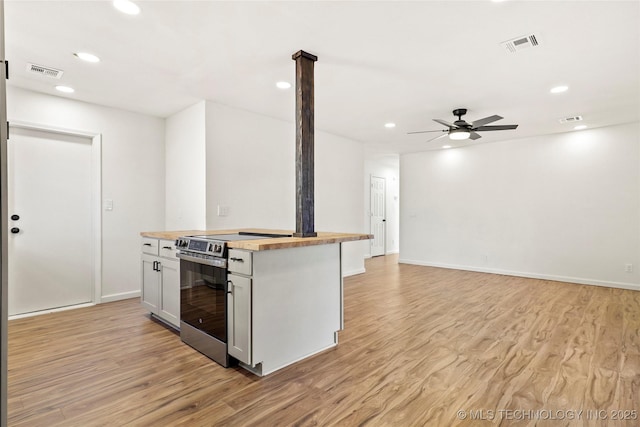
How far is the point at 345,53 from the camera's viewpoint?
111 inches

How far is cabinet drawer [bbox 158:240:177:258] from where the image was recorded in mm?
3055

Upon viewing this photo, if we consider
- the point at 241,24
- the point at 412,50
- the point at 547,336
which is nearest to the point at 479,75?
the point at 412,50

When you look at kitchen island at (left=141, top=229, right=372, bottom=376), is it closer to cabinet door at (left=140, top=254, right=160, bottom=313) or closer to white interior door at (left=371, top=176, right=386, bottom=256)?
cabinet door at (left=140, top=254, right=160, bottom=313)

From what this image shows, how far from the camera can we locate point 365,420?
181cm

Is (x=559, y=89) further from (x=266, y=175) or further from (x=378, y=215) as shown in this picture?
(x=378, y=215)

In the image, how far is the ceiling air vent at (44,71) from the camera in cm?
309

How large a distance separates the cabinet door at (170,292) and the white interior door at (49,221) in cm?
160

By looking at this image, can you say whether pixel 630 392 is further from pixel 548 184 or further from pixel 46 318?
pixel 46 318

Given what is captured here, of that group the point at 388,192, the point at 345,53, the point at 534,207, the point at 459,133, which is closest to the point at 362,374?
the point at 345,53

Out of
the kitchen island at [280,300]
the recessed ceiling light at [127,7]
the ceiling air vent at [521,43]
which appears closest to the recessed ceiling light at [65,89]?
the recessed ceiling light at [127,7]

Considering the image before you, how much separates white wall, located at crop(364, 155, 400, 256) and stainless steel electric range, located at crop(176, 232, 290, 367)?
609cm

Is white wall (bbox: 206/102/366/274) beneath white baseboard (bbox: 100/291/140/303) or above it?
above

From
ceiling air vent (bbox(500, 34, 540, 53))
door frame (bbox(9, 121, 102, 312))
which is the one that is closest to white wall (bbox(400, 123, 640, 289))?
ceiling air vent (bbox(500, 34, 540, 53))

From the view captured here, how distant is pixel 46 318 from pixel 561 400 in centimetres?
473
